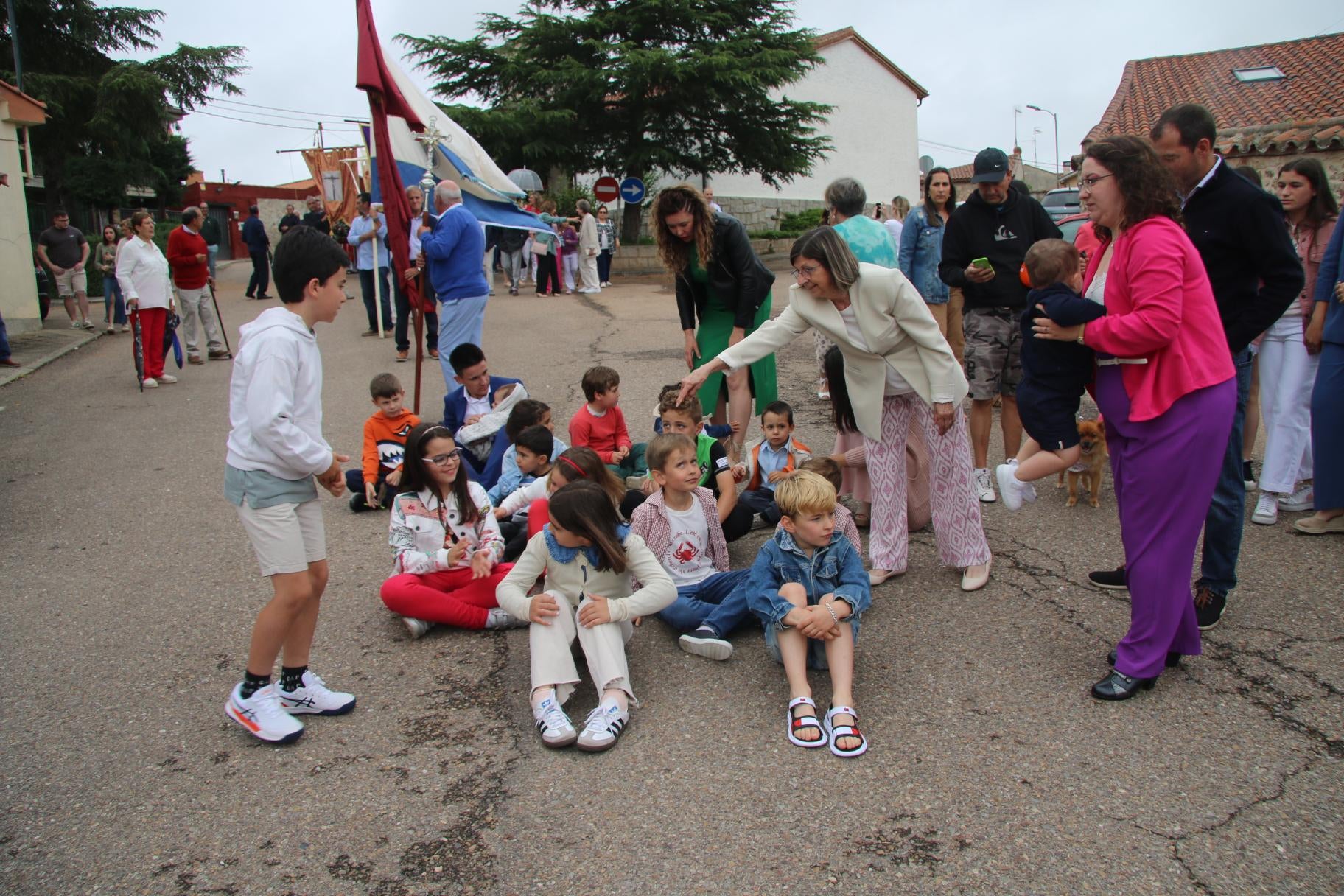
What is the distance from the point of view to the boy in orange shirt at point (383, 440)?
6.22 metres

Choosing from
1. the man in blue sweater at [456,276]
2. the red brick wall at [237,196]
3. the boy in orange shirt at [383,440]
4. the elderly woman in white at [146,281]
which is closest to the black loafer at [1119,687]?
the boy in orange shirt at [383,440]

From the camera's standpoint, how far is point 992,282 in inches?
229

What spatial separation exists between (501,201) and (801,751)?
1083 centimetres

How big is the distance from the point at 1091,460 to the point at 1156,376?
2724 mm

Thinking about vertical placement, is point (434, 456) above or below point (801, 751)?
above

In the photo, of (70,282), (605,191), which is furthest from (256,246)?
(605,191)

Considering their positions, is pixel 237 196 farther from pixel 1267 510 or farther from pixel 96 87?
pixel 1267 510

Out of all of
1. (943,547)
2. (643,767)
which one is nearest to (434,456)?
(643,767)

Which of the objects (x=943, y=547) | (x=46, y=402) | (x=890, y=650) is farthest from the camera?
(x=46, y=402)

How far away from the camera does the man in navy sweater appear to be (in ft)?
12.4

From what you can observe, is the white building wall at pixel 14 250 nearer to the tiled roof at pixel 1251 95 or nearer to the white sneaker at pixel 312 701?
the white sneaker at pixel 312 701

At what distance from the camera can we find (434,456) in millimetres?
4430

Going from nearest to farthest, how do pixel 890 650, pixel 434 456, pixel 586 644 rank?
1. pixel 586 644
2. pixel 890 650
3. pixel 434 456

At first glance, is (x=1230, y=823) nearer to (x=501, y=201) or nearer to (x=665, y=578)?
(x=665, y=578)
